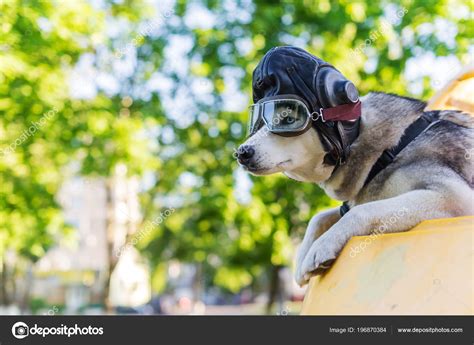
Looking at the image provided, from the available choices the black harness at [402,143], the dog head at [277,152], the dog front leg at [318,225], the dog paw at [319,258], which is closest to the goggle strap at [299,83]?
the dog head at [277,152]

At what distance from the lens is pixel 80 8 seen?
14195mm

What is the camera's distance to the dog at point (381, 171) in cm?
337

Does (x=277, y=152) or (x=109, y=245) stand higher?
(x=109, y=245)

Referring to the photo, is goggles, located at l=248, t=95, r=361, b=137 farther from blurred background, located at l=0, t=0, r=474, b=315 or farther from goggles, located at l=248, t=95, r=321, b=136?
blurred background, located at l=0, t=0, r=474, b=315

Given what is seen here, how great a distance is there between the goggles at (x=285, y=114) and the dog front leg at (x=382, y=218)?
0.54 meters

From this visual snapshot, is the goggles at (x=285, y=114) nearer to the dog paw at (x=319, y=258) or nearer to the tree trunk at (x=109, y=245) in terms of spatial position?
the dog paw at (x=319, y=258)

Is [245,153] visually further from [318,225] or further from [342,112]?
[318,225]

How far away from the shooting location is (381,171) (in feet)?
12.5

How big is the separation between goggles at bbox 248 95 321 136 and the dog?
86 mm

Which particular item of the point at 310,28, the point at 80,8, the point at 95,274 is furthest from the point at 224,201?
the point at 95,274

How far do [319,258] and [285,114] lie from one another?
778 mm

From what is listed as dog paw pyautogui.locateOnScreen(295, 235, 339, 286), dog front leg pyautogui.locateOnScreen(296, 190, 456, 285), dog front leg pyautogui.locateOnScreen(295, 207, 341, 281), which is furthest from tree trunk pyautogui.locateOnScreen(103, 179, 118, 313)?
dog front leg pyautogui.locateOnScreen(296, 190, 456, 285)

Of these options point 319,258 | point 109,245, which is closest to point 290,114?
point 319,258
